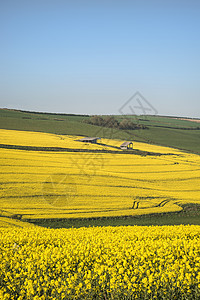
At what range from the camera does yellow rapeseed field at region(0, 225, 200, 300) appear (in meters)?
8.60

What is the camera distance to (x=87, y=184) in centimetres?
3531

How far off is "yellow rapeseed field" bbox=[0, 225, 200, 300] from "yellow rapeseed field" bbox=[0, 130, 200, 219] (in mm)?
16225

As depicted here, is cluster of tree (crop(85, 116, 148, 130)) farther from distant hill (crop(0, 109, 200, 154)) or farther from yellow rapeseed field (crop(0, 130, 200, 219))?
yellow rapeseed field (crop(0, 130, 200, 219))

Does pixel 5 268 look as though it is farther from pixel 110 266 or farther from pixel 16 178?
pixel 16 178

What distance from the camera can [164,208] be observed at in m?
31.8

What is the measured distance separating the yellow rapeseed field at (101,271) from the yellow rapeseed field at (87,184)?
53.2 ft

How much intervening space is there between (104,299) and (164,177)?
3585 cm

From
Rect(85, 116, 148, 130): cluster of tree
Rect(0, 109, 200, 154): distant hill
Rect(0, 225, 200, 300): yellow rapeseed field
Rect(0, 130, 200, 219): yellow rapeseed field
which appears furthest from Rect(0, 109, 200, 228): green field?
Rect(0, 225, 200, 300): yellow rapeseed field

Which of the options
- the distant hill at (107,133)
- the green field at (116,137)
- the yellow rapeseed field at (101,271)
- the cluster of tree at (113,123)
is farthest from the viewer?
the cluster of tree at (113,123)

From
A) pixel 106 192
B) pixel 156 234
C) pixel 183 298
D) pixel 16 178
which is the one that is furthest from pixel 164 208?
pixel 183 298

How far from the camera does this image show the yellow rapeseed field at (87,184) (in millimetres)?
29000

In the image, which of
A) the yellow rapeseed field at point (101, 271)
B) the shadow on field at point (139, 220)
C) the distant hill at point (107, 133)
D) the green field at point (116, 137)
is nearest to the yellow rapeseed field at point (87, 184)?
Result: the shadow on field at point (139, 220)

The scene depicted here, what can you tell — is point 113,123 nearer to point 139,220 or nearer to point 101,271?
point 139,220

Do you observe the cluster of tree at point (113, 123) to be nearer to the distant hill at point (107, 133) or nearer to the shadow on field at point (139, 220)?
the distant hill at point (107, 133)
